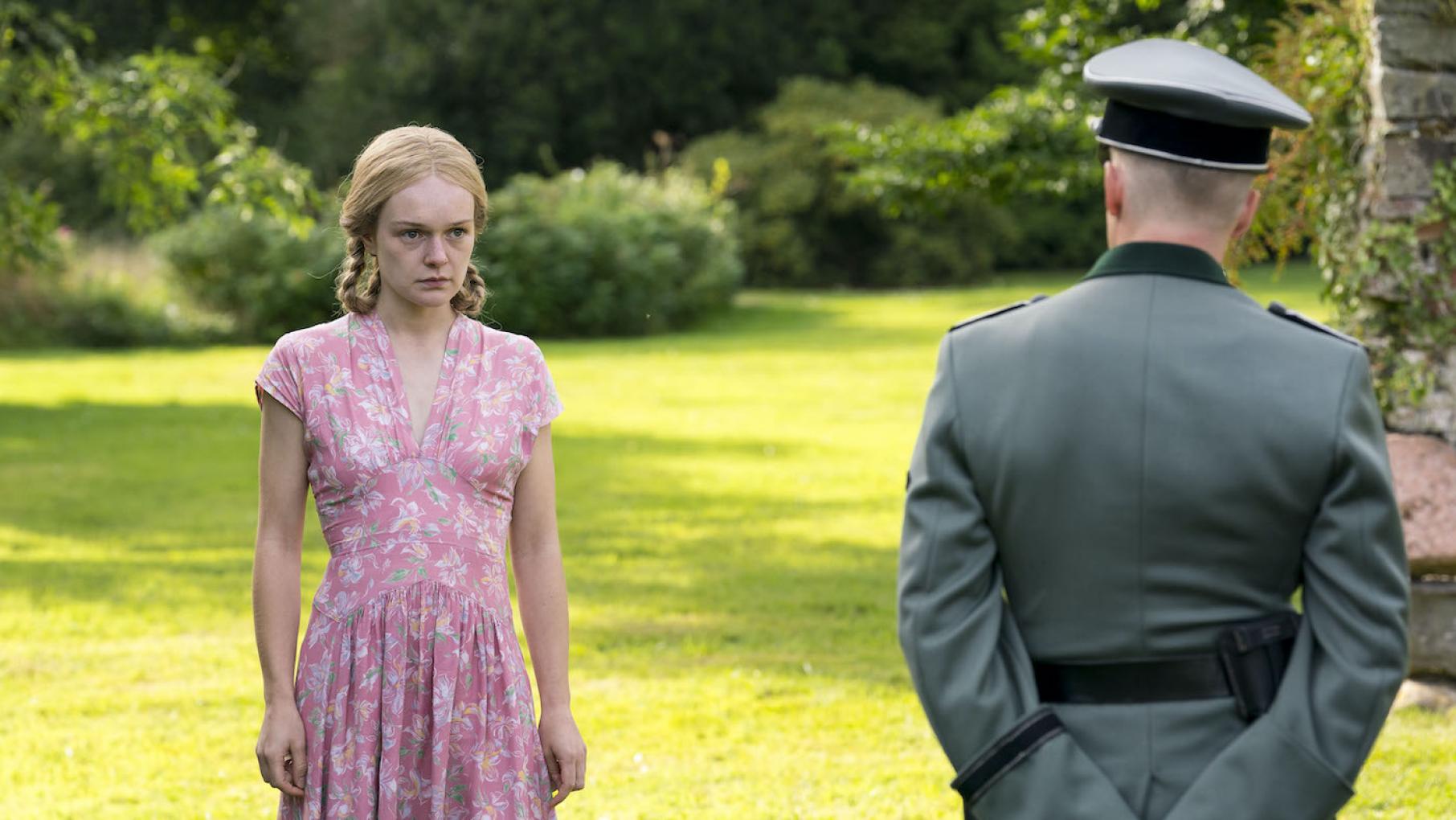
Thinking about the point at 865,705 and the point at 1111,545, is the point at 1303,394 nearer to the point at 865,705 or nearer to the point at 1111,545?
the point at 1111,545

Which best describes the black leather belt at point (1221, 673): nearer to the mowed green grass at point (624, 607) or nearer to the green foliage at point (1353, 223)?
the mowed green grass at point (624, 607)

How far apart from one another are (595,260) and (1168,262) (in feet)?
76.7

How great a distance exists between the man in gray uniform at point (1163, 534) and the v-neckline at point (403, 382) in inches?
40.9

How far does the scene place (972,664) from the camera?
2252 mm

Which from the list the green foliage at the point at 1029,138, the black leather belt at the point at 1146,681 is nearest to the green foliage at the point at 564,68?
the green foliage at the point at 1029,138

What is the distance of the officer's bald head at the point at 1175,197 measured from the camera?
7.53 feet

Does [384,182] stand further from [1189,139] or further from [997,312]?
[1189,139]

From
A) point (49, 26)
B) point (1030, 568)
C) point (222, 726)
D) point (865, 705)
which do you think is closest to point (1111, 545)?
point (1030, 568)

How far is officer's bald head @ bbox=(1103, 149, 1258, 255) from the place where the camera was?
7.53 feet

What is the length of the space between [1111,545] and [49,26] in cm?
1528

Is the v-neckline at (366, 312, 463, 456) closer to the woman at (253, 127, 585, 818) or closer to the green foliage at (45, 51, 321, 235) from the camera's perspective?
the woman at (253, 127, 585, 818)

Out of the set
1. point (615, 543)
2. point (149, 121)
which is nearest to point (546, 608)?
point (615, 543)

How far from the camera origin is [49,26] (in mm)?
15453

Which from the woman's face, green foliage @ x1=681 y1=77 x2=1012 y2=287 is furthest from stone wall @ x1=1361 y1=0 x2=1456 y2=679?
green foliage @ x1=681 y1=77 x2=1012 y2=287
